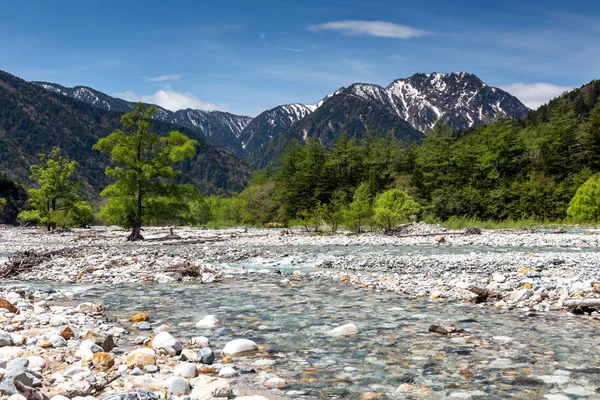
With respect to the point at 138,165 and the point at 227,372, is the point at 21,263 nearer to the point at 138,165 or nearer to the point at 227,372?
the point at 227,372

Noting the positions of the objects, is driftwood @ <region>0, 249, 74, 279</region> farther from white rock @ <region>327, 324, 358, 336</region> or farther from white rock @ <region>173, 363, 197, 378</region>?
white rock @ <region>173, 363, 197, 378</region>

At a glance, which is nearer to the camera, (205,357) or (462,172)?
(205,357)

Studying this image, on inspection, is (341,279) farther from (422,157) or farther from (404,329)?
(422,157)

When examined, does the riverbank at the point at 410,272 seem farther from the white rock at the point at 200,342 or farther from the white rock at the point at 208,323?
the white rock at the point at 200,342

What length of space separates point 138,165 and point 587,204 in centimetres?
4199

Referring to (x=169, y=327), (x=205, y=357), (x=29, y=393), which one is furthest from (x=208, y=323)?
(x=29, y=393)

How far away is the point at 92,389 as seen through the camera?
3762 millimetres

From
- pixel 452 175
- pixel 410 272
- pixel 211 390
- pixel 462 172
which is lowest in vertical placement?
pixel 410 272

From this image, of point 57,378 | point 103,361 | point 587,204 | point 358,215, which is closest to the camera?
point 57,378

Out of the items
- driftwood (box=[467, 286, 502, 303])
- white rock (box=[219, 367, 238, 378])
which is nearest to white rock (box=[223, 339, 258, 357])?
white rock (box=[219, 367, 238, 378])

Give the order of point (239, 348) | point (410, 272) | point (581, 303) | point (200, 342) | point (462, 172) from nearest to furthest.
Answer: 1. point (239, 348)
2. point (200, 342)
3. point (581, 303)
4. point (410, 272)
5. point (462, 172)

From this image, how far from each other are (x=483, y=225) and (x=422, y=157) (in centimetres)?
3111

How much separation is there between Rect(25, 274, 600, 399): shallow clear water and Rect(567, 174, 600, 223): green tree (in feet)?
138

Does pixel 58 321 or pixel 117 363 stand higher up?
pixel 117 363
